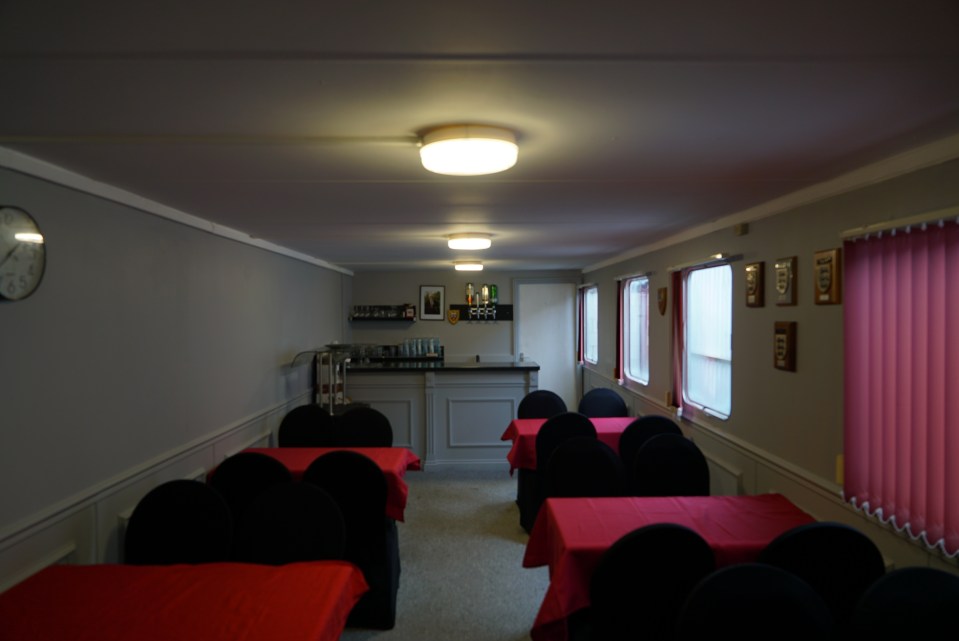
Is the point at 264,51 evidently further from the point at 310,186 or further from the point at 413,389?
the point at 413,389

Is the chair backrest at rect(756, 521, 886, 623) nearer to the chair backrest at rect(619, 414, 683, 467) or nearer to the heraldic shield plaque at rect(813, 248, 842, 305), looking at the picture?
the heraldic shield plaque at rect(813, 248, 842, 305)

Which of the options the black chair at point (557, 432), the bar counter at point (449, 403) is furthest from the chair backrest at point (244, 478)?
the bar counter at point (449, 403)

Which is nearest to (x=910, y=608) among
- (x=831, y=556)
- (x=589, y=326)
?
(x=831, y=556)

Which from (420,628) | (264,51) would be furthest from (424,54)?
(420,628)

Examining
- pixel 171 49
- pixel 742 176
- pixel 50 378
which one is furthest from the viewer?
pixel 742 176

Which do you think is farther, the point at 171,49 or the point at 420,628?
the point at 420,628

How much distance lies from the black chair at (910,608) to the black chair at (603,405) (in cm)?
361

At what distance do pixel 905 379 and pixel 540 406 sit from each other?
321 cm

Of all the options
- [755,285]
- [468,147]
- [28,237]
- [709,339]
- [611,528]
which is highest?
[468,147]

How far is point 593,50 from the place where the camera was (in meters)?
1.23

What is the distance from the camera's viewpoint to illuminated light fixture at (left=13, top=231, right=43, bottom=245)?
6.60 feet

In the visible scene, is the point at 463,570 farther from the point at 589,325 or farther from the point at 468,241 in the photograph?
the point at 589,325

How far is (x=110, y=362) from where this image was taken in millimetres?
2582

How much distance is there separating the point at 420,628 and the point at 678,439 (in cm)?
171
